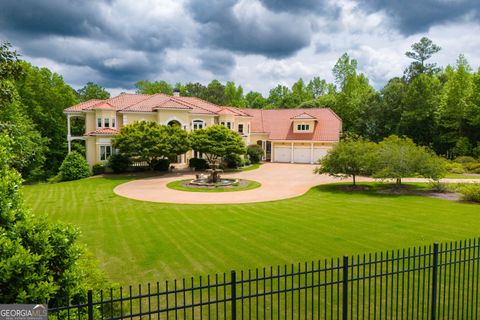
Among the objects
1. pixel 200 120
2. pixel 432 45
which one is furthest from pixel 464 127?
pixel 200 120

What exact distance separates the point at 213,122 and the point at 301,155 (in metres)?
13.3

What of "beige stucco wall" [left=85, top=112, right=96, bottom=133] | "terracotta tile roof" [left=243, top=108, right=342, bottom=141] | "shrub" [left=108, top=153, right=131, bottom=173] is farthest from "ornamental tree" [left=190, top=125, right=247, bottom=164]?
"terracotta tile roof" [left=243, top=108, right=342, bottom=141]

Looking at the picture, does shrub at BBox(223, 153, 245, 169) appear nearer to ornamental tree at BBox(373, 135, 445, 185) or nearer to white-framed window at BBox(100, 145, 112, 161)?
white-framed window at BBox(100, 145, 112, 161)

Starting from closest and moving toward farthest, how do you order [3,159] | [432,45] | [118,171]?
[3,159]
[118,171]
[432,45]

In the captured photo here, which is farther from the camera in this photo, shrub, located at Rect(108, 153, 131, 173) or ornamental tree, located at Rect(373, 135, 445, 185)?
shrub, located at Rect(108, 153, 131, 173)

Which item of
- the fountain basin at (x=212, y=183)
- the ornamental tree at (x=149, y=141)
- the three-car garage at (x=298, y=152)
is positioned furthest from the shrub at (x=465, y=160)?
the ornamental tree at (x=149, y=141)

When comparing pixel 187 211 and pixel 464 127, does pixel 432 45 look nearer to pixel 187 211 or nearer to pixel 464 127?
pixel 464 127

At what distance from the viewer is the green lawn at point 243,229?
12.2 m

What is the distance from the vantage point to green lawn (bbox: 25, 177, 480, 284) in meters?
12.2

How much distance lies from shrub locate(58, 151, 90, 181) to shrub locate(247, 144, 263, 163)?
2053 centimetres

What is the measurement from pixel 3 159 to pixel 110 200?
18195 mm

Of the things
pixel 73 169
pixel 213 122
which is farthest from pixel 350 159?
pixel 73 169

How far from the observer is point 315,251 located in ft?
42.6

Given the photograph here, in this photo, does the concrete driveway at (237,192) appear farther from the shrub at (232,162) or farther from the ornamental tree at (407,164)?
the ornamental tree at (407,164)
